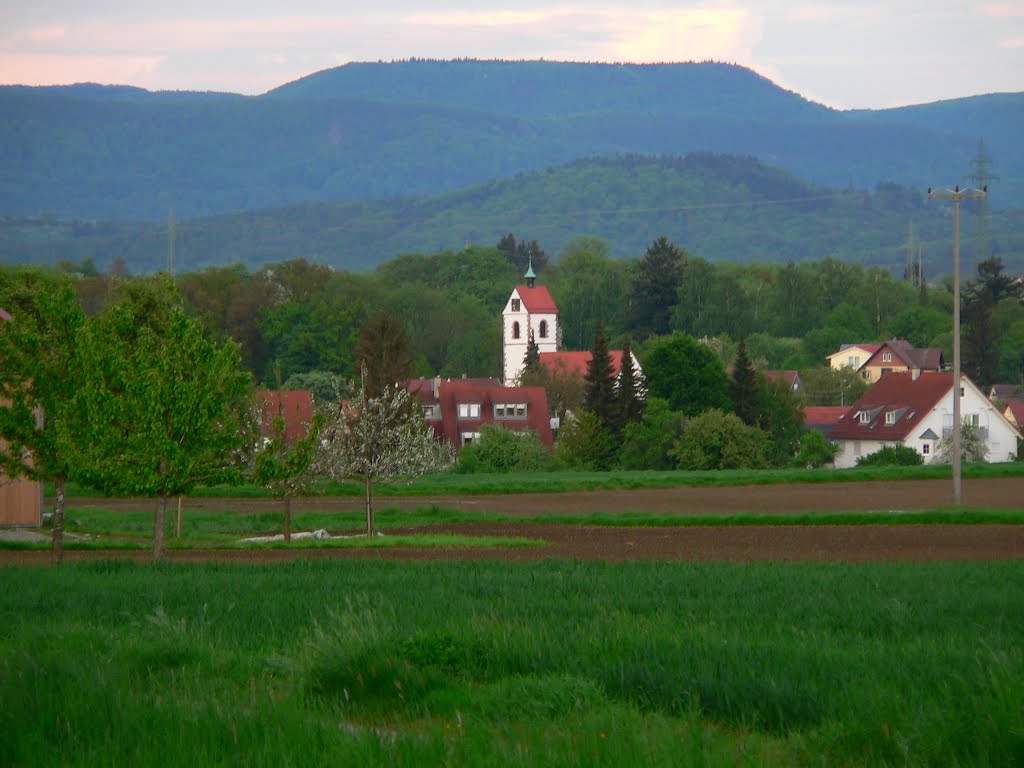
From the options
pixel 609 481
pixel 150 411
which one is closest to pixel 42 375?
pixel 150 411

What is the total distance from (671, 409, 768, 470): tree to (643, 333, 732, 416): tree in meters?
7.71

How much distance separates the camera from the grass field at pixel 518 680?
24.2ft

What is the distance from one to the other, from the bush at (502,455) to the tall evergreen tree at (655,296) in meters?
86.2

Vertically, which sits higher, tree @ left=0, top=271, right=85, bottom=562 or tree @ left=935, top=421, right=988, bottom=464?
tree @ left=0, top=271, right=85, bottom=562

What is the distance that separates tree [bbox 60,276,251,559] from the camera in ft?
73.4

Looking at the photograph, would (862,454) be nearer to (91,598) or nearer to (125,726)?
(91,598)

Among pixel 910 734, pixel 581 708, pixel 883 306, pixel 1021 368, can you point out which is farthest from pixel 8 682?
pixel 883 306

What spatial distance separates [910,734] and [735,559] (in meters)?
16.7

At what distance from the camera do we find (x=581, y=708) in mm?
8562

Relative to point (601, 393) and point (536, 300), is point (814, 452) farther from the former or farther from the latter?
point (536, 300)

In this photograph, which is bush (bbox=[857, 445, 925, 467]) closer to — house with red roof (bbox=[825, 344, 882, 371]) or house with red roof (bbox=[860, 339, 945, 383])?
house with red roof (bbox=[860, 339, 945, 383])

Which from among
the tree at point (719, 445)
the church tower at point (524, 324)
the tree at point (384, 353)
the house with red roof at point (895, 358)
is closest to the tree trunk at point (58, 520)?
the tree at point (384, 353)

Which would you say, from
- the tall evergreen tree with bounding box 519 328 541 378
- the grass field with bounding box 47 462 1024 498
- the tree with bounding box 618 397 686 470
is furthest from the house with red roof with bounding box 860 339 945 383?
the grass field with bounding box 47 462 1024 498

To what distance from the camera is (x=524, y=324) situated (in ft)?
473
